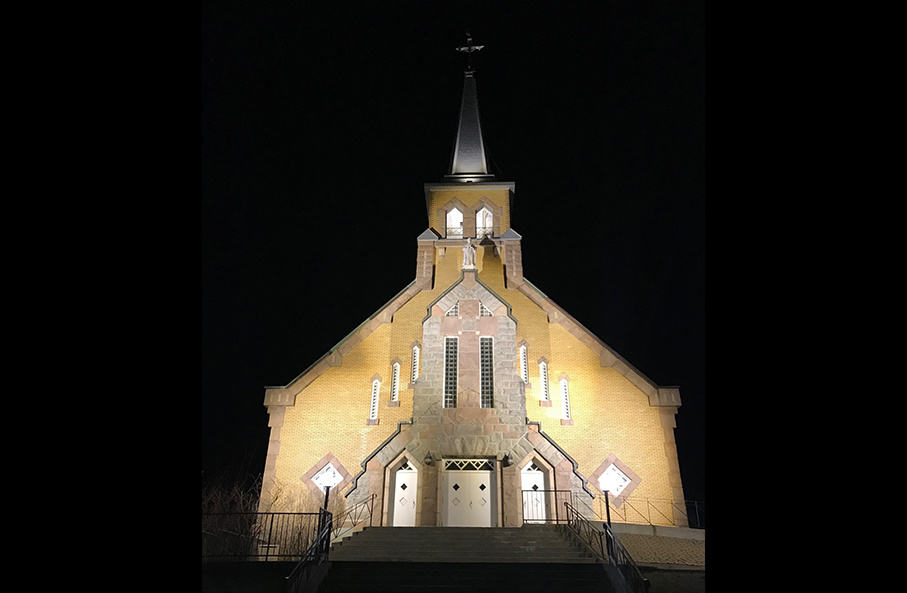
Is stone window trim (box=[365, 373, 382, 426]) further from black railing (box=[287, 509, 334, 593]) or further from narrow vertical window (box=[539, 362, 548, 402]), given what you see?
black railing (box=[287, 509, 334, 593])

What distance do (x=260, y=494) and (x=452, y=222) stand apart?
16607 mm

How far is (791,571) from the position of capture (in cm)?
219

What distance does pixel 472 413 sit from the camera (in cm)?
2248

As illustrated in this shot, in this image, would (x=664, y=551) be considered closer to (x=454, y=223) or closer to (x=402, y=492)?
(x=402, y=492)

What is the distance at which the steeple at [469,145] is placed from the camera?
37.0m

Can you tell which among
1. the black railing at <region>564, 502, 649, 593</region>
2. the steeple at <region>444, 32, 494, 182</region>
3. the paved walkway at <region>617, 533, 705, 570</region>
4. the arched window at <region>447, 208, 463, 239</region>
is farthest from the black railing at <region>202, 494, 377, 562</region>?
the steeple at <region>444, 32, 494, 182</region>

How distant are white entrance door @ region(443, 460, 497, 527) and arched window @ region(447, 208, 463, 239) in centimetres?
1423

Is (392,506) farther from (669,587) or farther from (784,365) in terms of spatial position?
(784,365)

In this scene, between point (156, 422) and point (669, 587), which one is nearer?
point (156, 422)

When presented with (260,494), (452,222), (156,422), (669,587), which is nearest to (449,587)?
(669,587)

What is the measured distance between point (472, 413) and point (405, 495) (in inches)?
158

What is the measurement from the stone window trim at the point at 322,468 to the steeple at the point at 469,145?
17.1 metres

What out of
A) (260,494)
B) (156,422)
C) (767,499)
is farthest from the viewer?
(260,494)

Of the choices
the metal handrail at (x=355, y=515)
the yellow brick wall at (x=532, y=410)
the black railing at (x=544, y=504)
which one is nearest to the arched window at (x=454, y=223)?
the yellow brick wall at (x=532, y=410)
